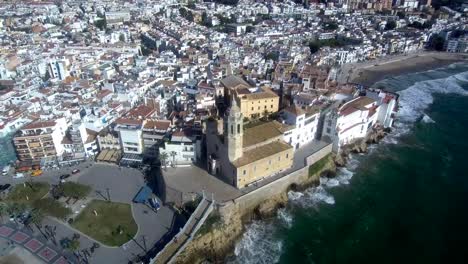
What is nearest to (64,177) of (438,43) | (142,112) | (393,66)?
(142,112)

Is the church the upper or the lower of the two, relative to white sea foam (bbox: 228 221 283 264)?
upper

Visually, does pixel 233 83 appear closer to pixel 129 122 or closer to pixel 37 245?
pixel 129 122

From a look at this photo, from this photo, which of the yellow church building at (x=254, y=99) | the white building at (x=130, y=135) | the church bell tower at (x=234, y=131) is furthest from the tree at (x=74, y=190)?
the yellow church building at (x=254, y=99)

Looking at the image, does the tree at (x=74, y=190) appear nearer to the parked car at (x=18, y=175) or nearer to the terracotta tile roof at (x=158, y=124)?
the parked car at (x=18, y=175)

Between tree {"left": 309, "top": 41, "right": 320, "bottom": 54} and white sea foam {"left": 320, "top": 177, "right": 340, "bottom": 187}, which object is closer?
white sea foam {"left": 320, "top": 177, "right": 340, "bottom": 187}

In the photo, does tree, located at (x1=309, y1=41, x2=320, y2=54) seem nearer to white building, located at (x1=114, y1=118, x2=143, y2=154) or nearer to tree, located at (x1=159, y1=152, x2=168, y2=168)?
white building, located at (x1=114, y1=118, x2=143, y2=154)

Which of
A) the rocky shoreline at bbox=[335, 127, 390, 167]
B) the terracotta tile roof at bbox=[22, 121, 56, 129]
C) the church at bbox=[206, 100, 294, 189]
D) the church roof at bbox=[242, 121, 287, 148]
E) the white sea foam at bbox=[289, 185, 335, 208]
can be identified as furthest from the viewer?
the rocky shoreline at bbox=[335, 127, 390, 167]

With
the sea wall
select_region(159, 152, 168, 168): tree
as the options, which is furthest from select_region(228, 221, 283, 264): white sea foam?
select_region(159, 152, 168, 168): tree

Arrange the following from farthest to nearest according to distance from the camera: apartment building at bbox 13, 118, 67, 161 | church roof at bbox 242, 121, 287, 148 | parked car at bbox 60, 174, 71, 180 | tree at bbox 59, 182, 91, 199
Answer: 1. apartment building at bbox 13, 118, 67, 161
2. parked car at bbox 60, 174, 71, 180
3. church roof at bbox 242, 121, 287, 148
4. tree at bbox 59, 182, 91, 199

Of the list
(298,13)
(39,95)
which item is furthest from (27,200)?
(298,13)
